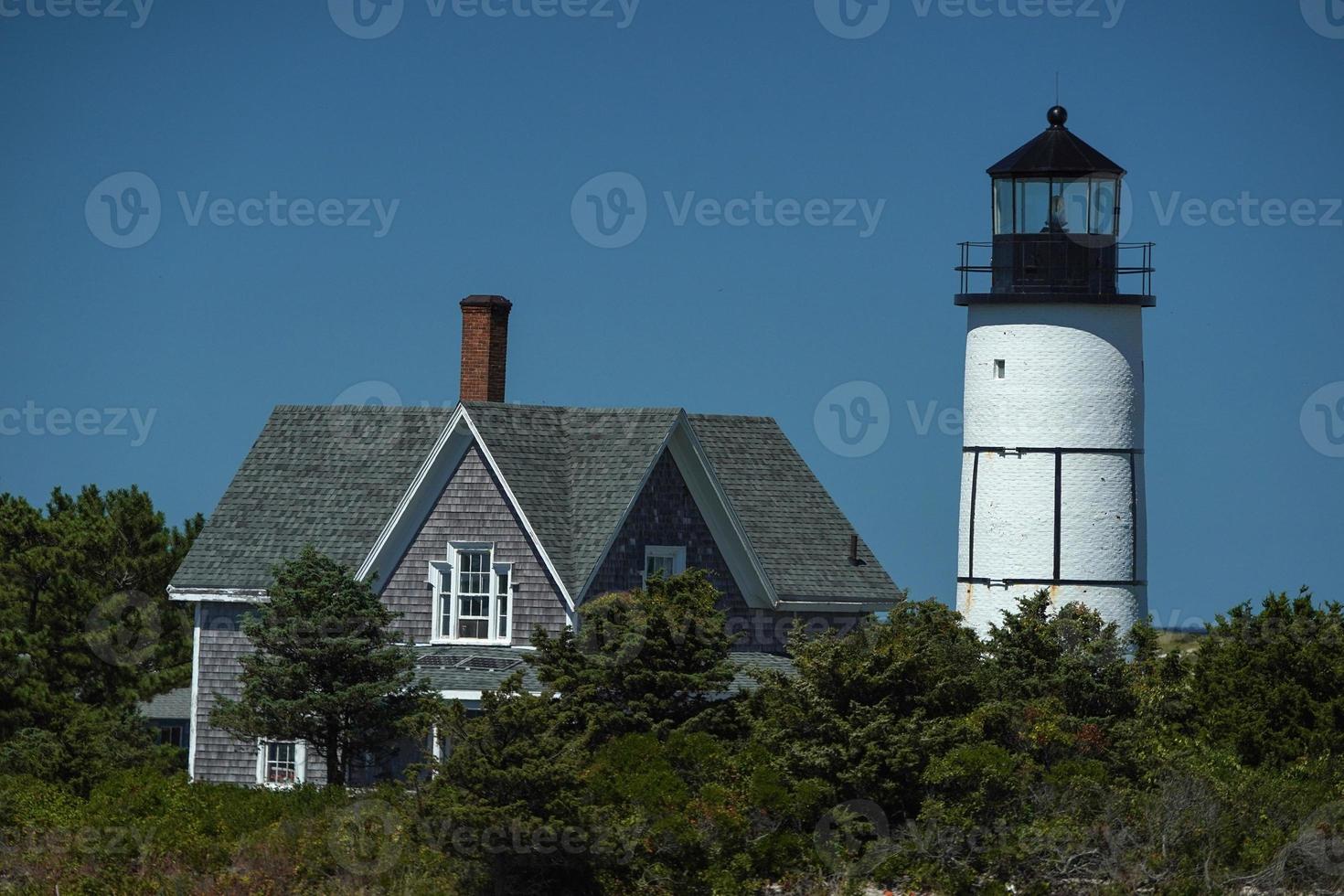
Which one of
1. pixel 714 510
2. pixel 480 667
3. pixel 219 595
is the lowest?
pixel 480 667

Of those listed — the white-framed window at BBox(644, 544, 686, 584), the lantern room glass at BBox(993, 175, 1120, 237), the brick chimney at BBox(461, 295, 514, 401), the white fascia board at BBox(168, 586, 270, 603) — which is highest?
the lantern room glass at BBox(993, 175, 1120, 237)

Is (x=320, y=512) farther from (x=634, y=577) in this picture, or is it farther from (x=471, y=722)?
(x=471, y=722)

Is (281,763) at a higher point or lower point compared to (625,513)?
lower

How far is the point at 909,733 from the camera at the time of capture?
29234 mm

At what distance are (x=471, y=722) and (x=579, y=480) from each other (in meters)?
9.86

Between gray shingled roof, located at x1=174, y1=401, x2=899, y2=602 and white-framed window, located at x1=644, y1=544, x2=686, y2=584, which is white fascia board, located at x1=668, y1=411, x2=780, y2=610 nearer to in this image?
gray shingled roof, located at x1=174, y1=401, x2=899, y2=602

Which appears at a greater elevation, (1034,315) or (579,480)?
(1034,315)

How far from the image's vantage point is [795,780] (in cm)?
2909

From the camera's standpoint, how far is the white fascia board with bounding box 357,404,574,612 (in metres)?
36.5

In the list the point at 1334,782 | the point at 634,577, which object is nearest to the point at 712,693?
the point at 634,577

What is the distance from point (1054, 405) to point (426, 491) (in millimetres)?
10332
